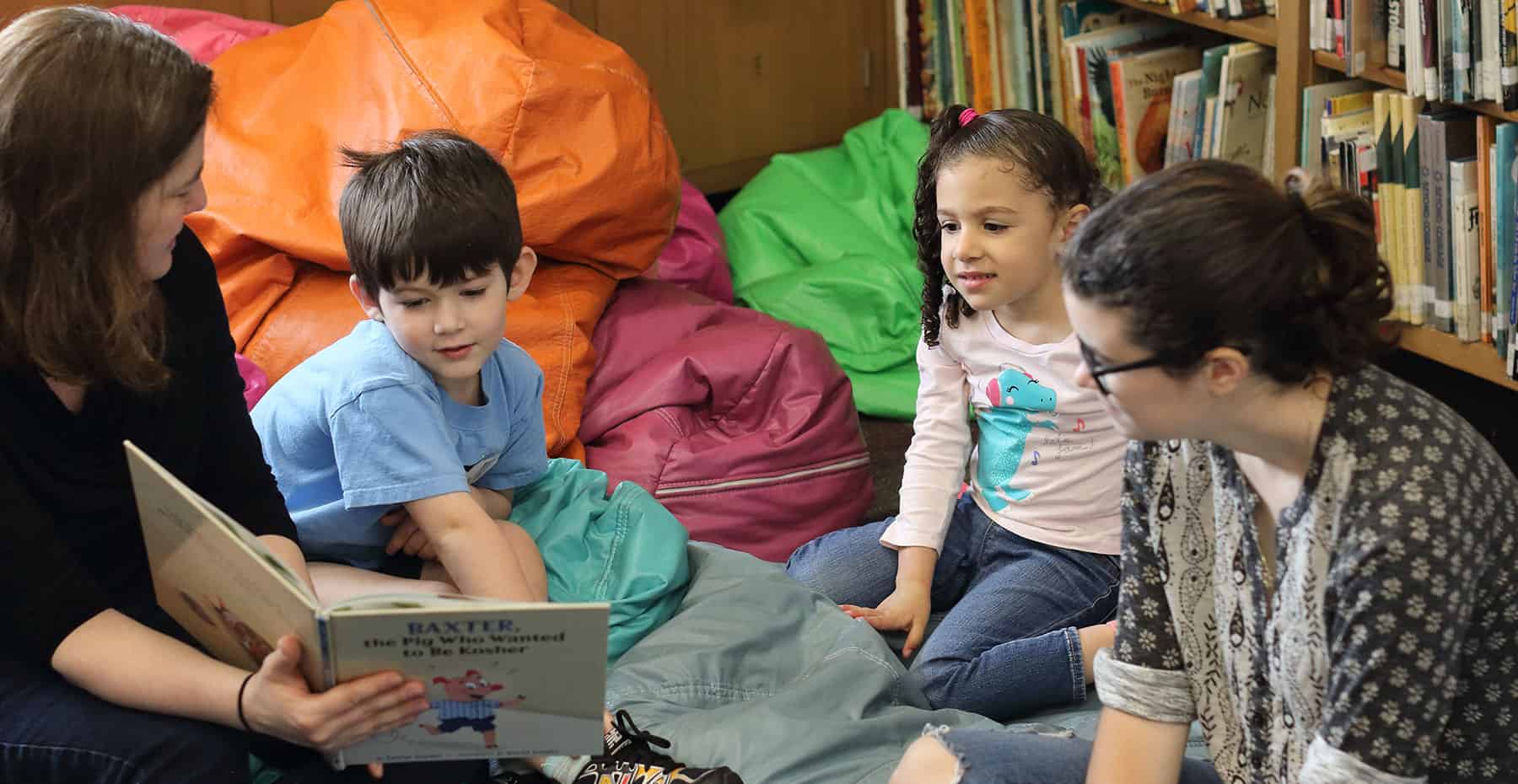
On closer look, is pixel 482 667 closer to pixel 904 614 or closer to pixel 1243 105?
pixel 904 614

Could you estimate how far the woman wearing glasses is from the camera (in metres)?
0.88

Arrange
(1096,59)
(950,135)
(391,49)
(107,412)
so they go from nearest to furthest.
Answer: (107,412), (950,135), (391,49), (1096,59)

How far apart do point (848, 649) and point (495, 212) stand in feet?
1.79

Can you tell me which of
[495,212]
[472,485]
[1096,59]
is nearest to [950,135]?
[495,212]

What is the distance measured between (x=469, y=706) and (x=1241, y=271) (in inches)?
23.8

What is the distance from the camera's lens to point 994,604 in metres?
1.57

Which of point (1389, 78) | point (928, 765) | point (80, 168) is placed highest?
point (80, 168)

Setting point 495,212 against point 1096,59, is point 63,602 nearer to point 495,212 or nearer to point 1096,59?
point 495,212

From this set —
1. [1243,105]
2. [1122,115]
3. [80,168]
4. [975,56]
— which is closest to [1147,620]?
[80,168]

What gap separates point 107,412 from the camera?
121 centimetres

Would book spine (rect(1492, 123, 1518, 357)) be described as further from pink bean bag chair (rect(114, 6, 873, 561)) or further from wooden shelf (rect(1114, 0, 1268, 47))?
pink bean bag chair (rect(114, 6, 873, 561))

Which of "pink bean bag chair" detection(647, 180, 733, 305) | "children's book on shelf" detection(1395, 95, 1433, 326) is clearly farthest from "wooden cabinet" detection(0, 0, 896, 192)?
"children's book on shelf" detection(1395, 95, 1433, 326)

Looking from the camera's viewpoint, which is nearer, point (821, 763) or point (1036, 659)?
point (821, 763)

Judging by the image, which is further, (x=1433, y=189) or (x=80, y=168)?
(x=1433, y=189)
